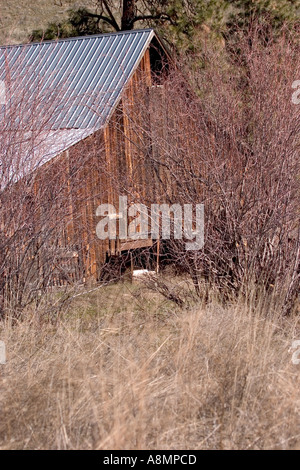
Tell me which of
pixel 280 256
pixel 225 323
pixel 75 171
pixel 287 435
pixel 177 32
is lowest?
pixel 287 435

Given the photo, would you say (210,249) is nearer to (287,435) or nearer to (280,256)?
Answer: (280,256)

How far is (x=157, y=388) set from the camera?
17.1ft

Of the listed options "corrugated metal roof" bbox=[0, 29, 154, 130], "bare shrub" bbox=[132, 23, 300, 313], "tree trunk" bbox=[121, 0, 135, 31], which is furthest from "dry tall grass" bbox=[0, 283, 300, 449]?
"tree trunk" bbox=[121, 0, 135, 31]

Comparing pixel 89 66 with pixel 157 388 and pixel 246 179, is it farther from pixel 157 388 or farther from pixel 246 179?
pixel 157 388

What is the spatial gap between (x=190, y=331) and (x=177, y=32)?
1411 cm

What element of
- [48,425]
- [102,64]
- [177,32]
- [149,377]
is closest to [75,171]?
[149,377]

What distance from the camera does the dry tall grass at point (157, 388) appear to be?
182 inches

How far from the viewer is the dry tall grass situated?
462 centimetres

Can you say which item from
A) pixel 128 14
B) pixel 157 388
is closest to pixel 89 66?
pixel 128 14

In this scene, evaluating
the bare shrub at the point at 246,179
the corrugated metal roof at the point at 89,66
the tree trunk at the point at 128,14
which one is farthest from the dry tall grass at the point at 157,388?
the tree trunk at the point at 128,14

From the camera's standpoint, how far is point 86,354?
241 inches

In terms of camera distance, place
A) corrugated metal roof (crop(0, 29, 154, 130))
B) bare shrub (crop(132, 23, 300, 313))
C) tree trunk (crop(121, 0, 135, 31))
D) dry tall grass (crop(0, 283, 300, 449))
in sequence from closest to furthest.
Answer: dry tall grass (crop(0, 283, 300, 449)) < bare shrub (crop(132, 23, 300, 313)) < corrugated metal roof (crop(0, 29, 154, 130)) < tree trunk (crop(121, 0, 135, 31))

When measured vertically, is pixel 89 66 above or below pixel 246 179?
above

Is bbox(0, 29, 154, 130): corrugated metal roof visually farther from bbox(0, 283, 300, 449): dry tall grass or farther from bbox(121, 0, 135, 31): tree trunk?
bbox(121, 0, 135, 31): tree trunk
